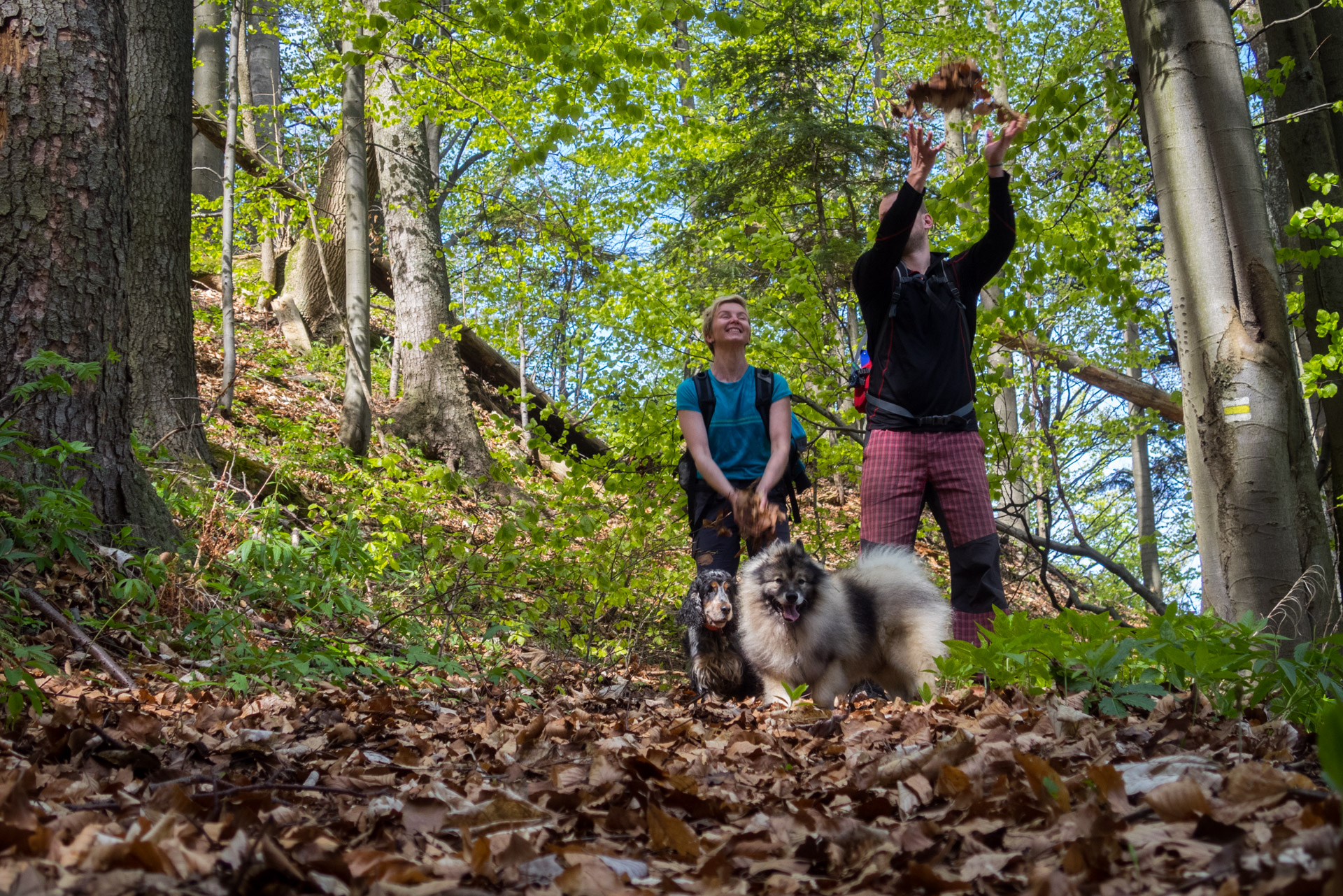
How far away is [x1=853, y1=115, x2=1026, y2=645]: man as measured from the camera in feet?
13.9

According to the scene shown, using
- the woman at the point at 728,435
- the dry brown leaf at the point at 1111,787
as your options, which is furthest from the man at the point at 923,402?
the dry brown leaf at the point at 1111,787

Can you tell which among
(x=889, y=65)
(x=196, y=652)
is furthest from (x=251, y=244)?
(x=196, y=652)

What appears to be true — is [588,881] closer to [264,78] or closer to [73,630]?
[73,630]

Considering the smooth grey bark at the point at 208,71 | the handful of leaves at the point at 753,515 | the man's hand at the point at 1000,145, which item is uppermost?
the smooth grey bark at the point at 208,71

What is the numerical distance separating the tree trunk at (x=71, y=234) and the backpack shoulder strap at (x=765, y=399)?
303 centimetres

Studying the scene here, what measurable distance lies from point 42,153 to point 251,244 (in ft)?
47.1

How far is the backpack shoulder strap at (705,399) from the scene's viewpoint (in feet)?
16.3

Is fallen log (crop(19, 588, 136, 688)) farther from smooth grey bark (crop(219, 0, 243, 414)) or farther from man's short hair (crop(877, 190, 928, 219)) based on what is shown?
smooth grey bark (crop(219, 0, 243, 414))

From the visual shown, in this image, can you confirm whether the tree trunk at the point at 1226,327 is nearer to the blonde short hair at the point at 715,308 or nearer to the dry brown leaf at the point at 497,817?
the blonde short hair at the point at 715,308

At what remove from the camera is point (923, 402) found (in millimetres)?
4270

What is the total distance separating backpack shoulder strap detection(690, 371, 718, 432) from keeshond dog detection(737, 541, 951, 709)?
861 mm

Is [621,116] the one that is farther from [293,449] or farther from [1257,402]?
[293,449]

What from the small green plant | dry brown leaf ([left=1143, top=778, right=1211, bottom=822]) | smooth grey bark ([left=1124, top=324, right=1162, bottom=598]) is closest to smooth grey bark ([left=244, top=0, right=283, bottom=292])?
dry brown leaf ([left=1143, top=778, right=1211, bottom=822])

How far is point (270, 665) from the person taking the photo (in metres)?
3.32
